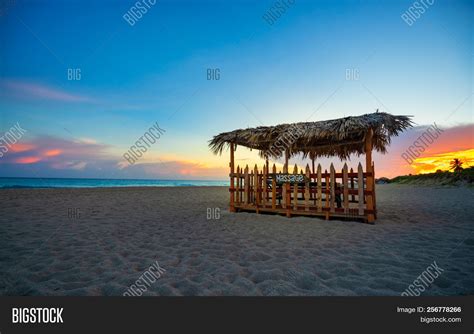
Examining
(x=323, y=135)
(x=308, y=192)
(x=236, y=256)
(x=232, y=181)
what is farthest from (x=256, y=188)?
(x=236, y=256)

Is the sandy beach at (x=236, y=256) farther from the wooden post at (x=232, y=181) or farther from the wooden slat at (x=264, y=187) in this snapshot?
the wooden post at (x=232, y=181)

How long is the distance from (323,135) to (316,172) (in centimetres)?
122

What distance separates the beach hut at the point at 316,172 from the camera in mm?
6883

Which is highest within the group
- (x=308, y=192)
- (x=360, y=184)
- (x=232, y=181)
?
(x=232, y=181)

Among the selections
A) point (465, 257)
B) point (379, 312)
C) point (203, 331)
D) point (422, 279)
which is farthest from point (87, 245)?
point (465, 257)

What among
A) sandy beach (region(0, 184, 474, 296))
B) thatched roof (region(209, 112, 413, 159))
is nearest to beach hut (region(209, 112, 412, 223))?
thatched roof (region(209, 112, 413, 159))

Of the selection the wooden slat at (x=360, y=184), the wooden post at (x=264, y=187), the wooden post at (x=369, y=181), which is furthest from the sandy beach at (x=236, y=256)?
the wooden post at (x=264, y=187)

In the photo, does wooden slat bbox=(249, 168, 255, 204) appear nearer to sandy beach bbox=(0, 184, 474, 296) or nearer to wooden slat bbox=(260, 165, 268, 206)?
wooden slat bbox=(260, 165, 268, 206)

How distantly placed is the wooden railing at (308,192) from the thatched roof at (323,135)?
1122 mm

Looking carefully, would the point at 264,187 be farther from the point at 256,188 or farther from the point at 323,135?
the point at 323,135

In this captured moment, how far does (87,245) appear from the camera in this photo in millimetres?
4723

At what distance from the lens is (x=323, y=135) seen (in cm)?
762

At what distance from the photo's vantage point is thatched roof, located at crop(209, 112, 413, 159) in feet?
22.3

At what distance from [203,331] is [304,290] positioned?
1284 millimetres
